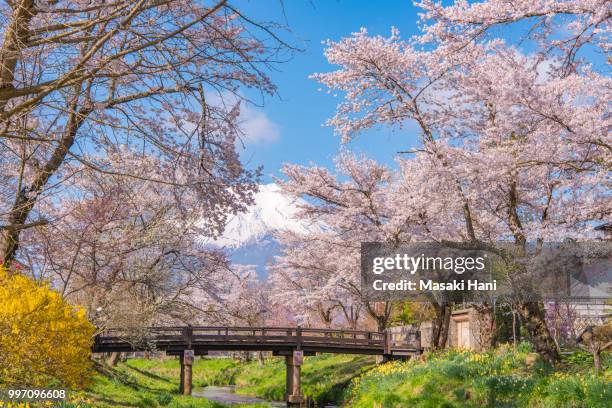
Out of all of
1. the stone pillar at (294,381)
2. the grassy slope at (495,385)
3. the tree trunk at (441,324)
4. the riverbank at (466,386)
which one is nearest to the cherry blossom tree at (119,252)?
the riverbank at (466,386)

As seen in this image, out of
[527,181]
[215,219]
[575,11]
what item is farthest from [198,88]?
[527,181]

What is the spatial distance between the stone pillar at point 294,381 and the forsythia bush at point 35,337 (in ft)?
55.1

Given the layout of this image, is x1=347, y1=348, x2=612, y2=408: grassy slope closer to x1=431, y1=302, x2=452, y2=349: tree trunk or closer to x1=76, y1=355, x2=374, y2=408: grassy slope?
x1=431, y1=302, x2=452, y2=349: tree trunk

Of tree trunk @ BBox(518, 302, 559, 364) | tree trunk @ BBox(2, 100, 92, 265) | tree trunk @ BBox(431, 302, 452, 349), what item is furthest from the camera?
tree trunk @ BBox(431, 302, 452, 349)

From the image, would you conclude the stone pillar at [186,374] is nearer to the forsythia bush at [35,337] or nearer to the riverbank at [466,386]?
the riverbank at [466,386]

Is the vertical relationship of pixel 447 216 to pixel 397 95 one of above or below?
below

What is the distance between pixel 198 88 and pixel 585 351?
45.8ft

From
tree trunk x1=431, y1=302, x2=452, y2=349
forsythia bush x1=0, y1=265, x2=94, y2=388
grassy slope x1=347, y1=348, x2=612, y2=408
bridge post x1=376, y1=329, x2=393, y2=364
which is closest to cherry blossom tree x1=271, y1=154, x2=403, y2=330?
bridge post x1=376, y1=329, x2=393, y2=364

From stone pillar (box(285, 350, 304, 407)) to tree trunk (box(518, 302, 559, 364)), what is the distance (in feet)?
43.8

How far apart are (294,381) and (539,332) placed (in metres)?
14.1

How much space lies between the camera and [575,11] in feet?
37.5

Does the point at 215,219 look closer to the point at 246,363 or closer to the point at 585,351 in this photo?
the point at 585,351

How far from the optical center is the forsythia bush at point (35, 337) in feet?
29.4

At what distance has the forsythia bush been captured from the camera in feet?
29.4
